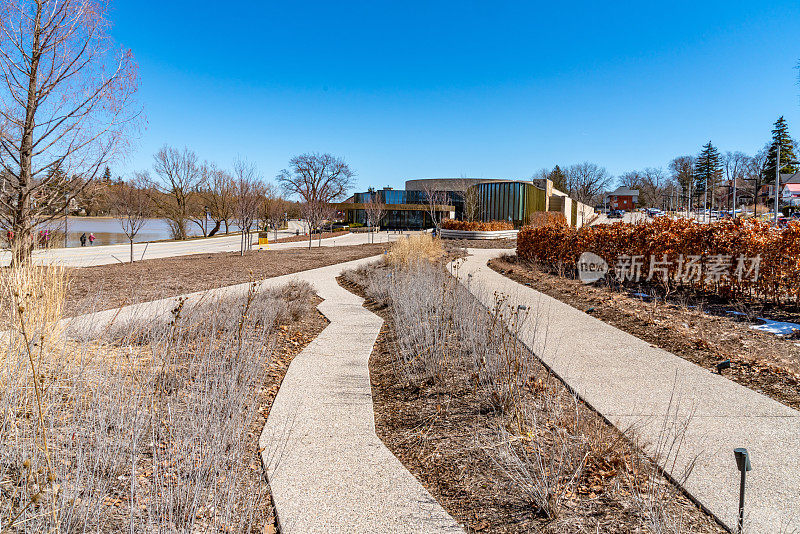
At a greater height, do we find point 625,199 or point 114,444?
point 625,199

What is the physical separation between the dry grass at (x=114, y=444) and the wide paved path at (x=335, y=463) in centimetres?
21

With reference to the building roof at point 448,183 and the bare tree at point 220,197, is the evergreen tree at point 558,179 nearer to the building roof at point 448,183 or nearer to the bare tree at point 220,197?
the building roof at point 448,183

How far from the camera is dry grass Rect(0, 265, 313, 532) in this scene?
223 cm

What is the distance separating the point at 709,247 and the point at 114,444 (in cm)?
961

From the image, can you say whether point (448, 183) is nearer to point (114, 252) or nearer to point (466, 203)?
point (466, 203)

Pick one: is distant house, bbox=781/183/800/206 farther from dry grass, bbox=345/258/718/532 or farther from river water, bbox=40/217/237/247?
river water, bbox=40/217/237/247

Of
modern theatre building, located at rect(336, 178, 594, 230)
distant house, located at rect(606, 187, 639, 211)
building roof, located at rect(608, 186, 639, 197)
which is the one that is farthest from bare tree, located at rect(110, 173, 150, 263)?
building roof, located at rect(608, 186, 639, 197)

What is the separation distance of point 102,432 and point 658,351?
5691mm

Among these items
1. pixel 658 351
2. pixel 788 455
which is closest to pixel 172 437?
pixel 788 455

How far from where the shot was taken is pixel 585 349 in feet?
18.6

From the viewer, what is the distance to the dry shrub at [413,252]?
12.2 m

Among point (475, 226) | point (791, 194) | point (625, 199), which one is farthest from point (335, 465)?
point (625, 199)

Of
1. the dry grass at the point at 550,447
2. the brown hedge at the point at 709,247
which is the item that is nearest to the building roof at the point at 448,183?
the brown hedge at the point at 709,247

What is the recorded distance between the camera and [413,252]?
42.3ft
